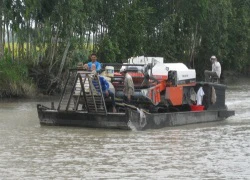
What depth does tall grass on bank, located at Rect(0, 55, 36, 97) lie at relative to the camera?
3017 cm

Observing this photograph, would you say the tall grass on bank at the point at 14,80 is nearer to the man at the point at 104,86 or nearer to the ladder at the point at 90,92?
the ladder at the point at 90,92

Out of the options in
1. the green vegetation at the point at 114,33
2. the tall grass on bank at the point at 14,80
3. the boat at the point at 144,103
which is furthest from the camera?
the green vegetation at the point at 114,33

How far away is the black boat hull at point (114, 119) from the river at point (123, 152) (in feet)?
0.65

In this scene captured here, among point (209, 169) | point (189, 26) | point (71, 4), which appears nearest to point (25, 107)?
point (71, 4)

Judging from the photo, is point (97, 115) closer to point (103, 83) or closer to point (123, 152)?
point (103, 83)

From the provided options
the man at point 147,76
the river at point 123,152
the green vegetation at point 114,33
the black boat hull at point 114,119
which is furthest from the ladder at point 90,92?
the green vegetation at point 114,33

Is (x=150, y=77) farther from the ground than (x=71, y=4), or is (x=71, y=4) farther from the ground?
(x=71, y=4)

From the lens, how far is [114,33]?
40.8 metres

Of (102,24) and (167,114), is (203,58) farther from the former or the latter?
(167,114)

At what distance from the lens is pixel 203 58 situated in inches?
1997

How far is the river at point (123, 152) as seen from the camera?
13938 millimetres

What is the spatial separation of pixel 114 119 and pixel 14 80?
11272 mm

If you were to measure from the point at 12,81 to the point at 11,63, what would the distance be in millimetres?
1628

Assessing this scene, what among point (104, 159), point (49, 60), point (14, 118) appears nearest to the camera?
point (104, 159)
